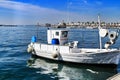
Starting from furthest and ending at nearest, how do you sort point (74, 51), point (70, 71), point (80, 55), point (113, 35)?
point (74, 51), point (80, 55), point (113, 35), point (70, 71)

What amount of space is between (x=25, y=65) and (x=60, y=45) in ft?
16.8

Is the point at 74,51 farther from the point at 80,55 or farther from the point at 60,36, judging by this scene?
the point at 60,36

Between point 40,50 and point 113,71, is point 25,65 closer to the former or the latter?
point 40,50

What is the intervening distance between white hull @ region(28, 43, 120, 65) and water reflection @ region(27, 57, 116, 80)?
0.76m

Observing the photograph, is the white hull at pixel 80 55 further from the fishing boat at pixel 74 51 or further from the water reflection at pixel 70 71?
the water reflection at pixel 70 71

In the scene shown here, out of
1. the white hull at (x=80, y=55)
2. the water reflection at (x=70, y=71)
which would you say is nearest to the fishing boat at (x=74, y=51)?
the white hull at (x=80, y=55)

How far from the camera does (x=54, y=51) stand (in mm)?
30156

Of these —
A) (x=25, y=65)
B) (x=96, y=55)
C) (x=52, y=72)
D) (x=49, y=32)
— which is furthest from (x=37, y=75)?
(x=49, y=32)

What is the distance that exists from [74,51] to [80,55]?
1.60 metres

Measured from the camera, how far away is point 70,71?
26.5m

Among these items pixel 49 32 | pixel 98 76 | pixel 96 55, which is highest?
pixel 49 32

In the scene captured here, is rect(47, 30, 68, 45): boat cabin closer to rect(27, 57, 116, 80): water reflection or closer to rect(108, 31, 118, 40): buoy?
rect(27, 57, 116, 80): water reflection

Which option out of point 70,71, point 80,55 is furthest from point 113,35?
point 70,71

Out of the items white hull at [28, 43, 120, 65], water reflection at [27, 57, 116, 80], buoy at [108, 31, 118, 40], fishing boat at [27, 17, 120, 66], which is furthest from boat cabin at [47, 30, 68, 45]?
buoy at [108, 31, 118, 40]
